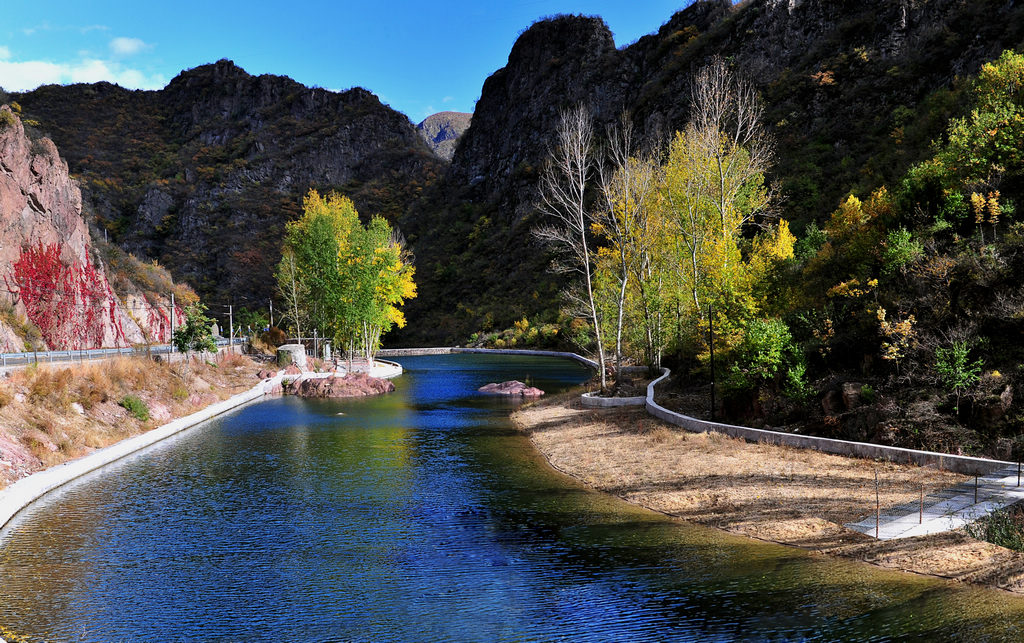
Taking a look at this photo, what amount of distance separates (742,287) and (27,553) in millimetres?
26250

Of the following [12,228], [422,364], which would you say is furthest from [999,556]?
[422,364]

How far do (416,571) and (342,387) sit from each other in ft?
121

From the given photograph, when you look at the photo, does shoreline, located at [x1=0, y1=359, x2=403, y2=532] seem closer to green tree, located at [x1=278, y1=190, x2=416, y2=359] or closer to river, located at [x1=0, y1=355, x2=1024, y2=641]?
river, located at [x1=0, y1=355, x2=1024, y2=641]

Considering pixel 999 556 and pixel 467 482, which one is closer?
pixel 999 556

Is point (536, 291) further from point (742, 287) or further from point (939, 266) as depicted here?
point (939, 266)

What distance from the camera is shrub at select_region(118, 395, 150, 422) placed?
31611mm

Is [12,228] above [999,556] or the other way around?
above

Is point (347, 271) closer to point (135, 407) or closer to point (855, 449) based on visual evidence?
point (135, 407)

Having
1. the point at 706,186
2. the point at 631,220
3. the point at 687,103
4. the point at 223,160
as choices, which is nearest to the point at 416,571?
the point at 631,220

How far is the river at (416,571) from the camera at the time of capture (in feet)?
36.4

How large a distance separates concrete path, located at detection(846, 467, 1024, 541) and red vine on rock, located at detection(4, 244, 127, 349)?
48.5 meters

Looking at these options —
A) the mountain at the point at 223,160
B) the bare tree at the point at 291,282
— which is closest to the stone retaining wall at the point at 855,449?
the bare tree at the point at 291,282

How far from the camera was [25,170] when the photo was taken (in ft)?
156

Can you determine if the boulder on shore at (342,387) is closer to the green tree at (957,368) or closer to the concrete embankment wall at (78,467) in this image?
the concrete embankment wall at (78,467)
